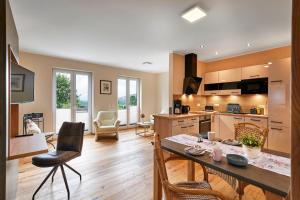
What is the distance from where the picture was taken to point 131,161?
3188 mm

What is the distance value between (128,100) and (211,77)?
340 cm

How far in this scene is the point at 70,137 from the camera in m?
2.53

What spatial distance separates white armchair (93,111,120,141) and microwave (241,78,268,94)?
3.67 meters

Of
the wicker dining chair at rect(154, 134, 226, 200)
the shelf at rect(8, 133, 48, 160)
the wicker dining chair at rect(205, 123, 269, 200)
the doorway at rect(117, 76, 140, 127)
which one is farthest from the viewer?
the doorway at rect(117, 76, 140, 127)

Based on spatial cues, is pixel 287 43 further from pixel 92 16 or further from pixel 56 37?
pixel 56 37

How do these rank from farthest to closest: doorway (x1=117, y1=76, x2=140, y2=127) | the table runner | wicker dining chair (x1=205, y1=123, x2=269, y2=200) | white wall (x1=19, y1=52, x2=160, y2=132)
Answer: doorway (x1=117, y1=76, x2=140, y2=127) → white wall (x1=19, y1=52, x2=160, y2=132) → wicker dining chair (x1=205, y1=123, x2=269, y2=200) → the table runner

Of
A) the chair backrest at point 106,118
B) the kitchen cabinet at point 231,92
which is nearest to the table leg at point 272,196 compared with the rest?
the kitchen cabinet at point 231,92

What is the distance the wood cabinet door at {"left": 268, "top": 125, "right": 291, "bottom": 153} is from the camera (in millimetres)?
3077

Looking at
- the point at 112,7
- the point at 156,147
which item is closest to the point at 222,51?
the point at 112,7

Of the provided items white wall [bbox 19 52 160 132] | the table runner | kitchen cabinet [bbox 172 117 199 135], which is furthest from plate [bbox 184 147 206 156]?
white wall [bbox 19 52 160 132]

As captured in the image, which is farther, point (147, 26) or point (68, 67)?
point (68, 67)

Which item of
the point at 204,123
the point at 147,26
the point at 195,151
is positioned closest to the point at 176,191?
the point at 195,151

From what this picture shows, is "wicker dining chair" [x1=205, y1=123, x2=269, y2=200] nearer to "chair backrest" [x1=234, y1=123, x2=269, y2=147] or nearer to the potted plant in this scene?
"chair backrest" [x1=234, y1=123, x2=269, y2=147]

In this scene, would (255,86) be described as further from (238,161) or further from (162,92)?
(162,92)
